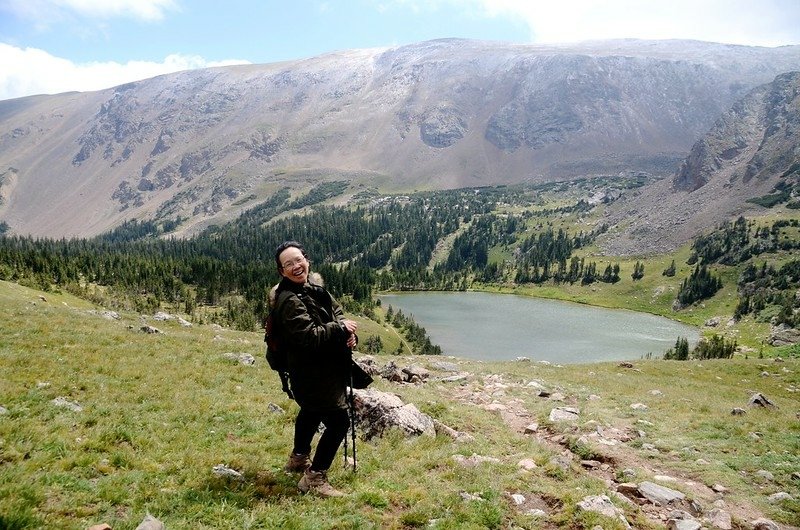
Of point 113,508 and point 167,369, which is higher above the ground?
point 113,508

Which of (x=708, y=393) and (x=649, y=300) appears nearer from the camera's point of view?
(x=708, y=393)

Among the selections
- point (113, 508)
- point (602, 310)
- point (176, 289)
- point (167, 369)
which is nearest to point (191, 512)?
point (113, 508)

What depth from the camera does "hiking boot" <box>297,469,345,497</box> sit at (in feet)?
28.0

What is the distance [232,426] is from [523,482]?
7.71 m

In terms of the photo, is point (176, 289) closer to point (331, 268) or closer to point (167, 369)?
point (331, 268)

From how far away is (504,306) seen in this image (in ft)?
540

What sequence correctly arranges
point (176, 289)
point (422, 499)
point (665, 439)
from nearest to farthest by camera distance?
point (422, 499), point (665, 439), point (176, 289)

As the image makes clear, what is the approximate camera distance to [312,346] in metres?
7.88

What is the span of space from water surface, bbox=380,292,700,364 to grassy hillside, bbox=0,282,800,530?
71.8 metres

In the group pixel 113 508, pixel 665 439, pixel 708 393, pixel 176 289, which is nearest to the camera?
pixel 113 508

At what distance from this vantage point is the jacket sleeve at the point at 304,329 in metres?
7.84

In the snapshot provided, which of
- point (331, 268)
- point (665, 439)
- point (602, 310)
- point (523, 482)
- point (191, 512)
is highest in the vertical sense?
point (191, 512)

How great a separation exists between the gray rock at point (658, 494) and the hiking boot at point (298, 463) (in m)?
8.20

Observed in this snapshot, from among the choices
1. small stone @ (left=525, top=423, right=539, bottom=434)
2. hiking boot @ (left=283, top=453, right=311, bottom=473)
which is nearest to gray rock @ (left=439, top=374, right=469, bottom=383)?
small stone @ (left=525, top=423, right=539, bottom=434)
